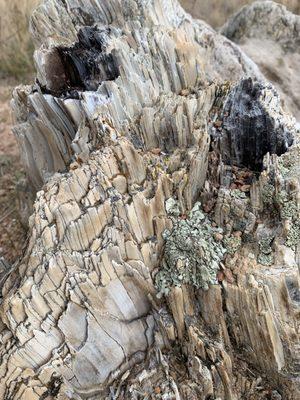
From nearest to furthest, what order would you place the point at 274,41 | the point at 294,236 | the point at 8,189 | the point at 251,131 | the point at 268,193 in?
the point at 294,236, the point at 268,193, the point at 251,131, the point at 8,189, the point at 274,41

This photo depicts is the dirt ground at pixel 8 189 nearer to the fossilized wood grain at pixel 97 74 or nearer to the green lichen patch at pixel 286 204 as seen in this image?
the fossilized wood grain at pixel 97 74

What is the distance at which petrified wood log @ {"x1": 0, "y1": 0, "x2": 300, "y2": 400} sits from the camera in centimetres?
337

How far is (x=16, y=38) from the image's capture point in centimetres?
1005

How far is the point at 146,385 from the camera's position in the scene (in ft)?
11.3

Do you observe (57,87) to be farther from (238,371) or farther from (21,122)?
(238,371)

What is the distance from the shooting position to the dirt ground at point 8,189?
20.5ft

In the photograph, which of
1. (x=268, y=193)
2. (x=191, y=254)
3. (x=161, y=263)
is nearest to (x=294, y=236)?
(x=268, y=193)

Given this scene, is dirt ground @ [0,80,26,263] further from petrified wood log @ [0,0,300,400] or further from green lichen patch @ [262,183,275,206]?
Answer: green lichen patch @ [262,183,275,206]

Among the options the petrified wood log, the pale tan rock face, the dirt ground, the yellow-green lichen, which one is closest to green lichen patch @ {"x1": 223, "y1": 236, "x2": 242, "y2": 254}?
the petrified wood log

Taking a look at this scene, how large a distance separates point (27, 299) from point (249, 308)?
1719mm

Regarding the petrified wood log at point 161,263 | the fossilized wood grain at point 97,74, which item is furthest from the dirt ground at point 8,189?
the petrified wood log at point 161,263

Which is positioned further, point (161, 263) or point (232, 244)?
point (161, 263)

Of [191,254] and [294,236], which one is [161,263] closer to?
[191,254]

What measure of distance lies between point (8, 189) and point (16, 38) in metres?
4.44
